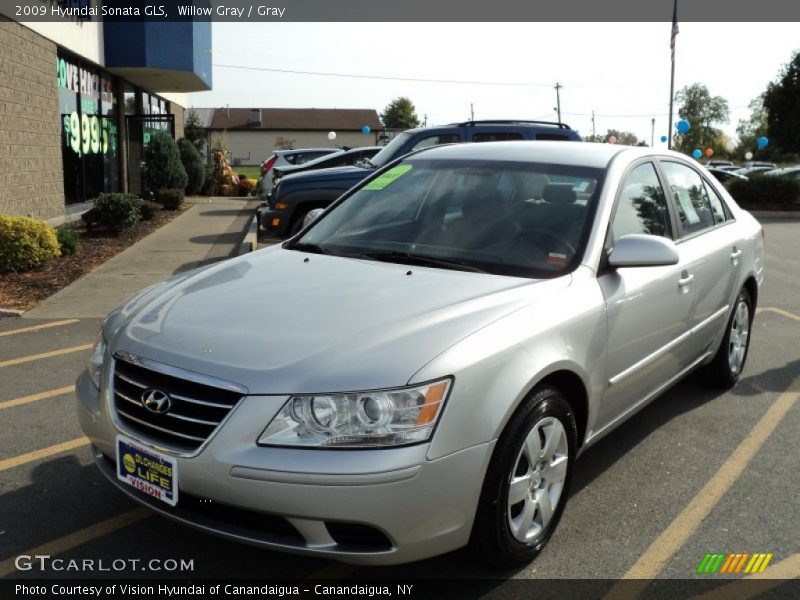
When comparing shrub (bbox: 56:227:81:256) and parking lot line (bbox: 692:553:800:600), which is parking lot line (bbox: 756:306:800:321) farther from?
shrub (bbox: 56:227:81:256)

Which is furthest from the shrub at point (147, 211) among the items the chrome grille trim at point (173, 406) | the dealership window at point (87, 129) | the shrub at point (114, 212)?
the chrome grille trim at point (173, 406)

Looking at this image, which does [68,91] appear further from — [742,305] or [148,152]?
[742,305]

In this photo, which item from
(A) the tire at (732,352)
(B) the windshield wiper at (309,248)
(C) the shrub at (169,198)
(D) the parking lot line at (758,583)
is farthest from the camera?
(C) the shrub at (169,198)

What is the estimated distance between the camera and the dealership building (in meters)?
13.2

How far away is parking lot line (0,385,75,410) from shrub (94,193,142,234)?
914 centimetres

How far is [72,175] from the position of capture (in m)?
17.1

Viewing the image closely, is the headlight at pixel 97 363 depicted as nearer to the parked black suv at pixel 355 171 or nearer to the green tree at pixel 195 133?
the parked black suv at pixel 355 171

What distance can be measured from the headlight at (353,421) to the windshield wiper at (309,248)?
1.58 m

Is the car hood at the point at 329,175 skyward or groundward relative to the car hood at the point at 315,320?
skyward

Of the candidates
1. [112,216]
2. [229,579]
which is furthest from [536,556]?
[112,216]

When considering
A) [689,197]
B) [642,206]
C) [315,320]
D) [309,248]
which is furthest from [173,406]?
[689,197]

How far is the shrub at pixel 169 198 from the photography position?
1983cm

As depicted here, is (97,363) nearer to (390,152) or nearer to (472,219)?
(472,219)

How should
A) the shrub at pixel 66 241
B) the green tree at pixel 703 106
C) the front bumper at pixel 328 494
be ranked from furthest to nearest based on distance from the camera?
the green tree at pixel 703 106
the shrub at pixel 66 241
the front bumper at pixel 328 494
